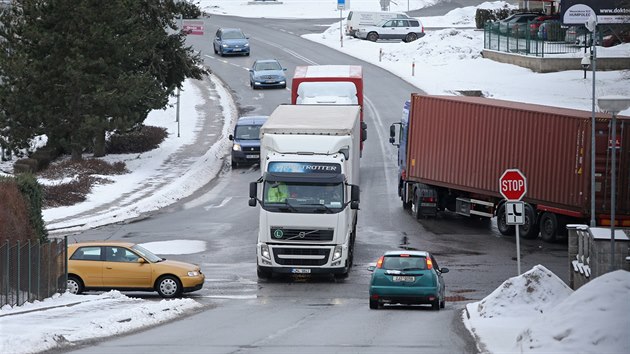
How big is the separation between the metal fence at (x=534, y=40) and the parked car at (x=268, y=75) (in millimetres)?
14193

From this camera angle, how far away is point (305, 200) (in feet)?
92.5

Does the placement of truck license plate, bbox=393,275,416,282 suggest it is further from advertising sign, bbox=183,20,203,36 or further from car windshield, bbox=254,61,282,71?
car windshield, bbox=254,61,282,71

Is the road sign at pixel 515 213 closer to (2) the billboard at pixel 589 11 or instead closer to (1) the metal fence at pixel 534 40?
(2) the billboard at pixel 589 11

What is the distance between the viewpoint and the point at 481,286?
2861 centimetres

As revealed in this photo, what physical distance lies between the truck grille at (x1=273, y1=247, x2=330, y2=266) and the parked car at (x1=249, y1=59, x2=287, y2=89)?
129ft

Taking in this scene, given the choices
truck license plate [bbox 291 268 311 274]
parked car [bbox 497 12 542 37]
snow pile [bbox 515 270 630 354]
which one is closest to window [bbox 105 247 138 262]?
truck license plate [bbox 291 268 311 274]

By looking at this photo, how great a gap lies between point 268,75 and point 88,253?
135ft

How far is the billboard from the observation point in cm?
6269

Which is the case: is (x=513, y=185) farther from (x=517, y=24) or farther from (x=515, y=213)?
(x=517, y=24)

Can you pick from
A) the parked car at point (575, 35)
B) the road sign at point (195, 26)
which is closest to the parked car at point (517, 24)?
the parked car at point (575, 35)

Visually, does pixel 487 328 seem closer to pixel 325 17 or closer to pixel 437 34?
pixel 437 34

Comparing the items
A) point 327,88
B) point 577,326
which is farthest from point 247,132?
point 577,326

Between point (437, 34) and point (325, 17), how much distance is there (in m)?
31.8

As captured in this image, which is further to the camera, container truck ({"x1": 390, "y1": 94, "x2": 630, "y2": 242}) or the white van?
the white van
